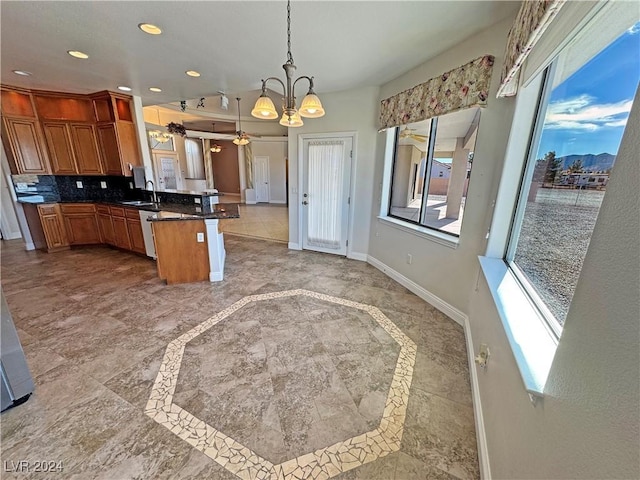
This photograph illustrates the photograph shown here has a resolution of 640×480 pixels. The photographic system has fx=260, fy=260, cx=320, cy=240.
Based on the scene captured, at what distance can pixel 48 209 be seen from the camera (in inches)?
175

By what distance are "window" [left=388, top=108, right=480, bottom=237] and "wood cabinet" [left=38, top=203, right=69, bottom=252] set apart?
226 inches

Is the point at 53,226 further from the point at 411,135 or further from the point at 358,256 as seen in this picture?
the point at 411,135

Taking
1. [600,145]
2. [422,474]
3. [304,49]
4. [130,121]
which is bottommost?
[422,474]

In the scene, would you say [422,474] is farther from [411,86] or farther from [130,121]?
[130,121]

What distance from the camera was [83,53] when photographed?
287 cm

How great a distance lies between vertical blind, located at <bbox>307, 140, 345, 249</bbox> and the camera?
4316mm

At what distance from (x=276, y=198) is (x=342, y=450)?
10.1 meters

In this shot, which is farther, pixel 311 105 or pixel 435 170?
pixel 435 170

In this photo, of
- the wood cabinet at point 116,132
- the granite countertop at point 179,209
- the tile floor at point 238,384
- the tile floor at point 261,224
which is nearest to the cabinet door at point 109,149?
the wood cabinet at point 116,132

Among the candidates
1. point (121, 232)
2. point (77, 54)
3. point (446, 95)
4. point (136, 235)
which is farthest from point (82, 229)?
point (446, 95)

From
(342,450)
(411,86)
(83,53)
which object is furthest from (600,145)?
(83,53)

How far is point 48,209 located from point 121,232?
4.15 feet

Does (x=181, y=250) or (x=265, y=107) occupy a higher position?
(x=265, y=107)

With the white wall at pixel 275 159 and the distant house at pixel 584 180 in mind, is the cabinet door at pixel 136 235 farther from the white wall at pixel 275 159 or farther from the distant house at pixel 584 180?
the white wall at pixel 275 159
